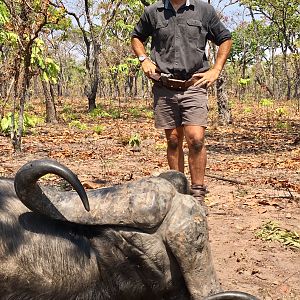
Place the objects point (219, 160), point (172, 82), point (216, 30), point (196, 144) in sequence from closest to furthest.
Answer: point (196, 144), point (172, 82), point (216, 30), point (219, 160)

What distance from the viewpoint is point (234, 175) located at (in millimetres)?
6293

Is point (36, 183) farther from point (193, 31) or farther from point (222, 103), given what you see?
point (222, 103)

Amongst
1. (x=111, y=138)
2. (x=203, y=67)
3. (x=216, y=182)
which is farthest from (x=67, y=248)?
(x=111, y=138)

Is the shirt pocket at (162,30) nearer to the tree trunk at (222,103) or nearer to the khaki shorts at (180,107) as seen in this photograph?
the khaki shorts at (180,107)

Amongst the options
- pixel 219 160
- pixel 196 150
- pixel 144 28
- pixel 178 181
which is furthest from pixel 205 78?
pixel 219 160

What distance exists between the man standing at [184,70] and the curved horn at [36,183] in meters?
2.49

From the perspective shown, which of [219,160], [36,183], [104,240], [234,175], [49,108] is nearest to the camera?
[36,183]

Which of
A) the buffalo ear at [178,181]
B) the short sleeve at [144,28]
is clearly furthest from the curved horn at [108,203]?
the short sleeve at [144,28]

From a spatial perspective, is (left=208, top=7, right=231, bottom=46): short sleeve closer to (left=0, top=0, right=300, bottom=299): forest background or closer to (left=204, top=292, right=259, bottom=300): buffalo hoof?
(left=0, top=0, right=300, bottom=299): forest background

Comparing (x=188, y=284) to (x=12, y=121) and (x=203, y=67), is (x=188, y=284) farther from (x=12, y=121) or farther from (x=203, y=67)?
(x=12, y=121)

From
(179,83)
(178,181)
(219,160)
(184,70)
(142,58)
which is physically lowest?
(219,160)

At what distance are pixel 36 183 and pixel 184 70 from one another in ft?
8.96

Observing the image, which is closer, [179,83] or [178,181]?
[178,181]

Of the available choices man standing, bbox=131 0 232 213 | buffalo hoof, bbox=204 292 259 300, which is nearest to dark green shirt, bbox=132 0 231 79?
man standing, bbox=131 0 232 213
